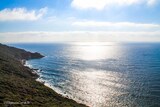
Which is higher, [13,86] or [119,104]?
[13,86]

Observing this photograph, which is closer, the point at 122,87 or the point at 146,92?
the point at 146,92

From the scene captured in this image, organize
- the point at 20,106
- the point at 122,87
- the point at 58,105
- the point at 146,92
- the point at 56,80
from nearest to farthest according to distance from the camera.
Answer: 1. the point at 20,106
2. the point at 58,105
3. the point at 146,92
4. the point at 122,87
5. the point at 56,80

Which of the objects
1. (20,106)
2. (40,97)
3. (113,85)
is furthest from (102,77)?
(20,106)

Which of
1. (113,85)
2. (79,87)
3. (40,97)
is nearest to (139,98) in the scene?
(113,85)

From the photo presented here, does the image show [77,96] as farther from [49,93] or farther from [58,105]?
[58,105]

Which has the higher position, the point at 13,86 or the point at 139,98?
the point at 13,86

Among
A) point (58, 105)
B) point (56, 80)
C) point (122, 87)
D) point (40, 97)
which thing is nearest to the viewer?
point (58, 105)

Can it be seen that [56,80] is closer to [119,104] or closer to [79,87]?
[79,87]

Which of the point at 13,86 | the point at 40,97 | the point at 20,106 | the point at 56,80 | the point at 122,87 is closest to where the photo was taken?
the point at 20,106

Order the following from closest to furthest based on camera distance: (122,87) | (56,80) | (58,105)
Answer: (58,105), (122,87), (56,80)
